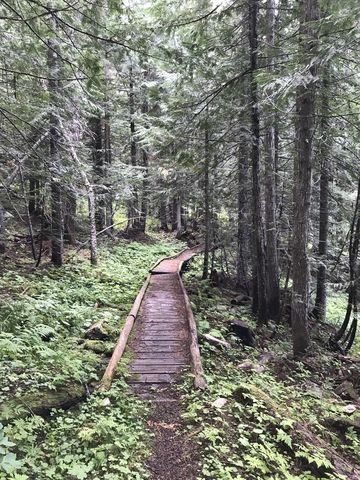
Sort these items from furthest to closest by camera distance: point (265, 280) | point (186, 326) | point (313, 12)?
point (265, 280) < point (186, 326) < point (313, 12)

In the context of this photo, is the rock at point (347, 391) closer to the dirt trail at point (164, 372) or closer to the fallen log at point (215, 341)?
the fallen log at point (215, 341)

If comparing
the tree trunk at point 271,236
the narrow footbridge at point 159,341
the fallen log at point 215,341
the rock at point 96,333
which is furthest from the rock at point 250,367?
the tree trunk at point 271,236

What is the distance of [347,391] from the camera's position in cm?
820

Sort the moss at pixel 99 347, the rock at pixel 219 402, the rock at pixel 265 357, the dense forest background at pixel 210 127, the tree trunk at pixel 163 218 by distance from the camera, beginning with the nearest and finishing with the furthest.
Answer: the rock at pixel 219 402, the dense forest background at pixel 210 127, the moss at pixel 99 347, the rock at pixel 265 357, the tree trunk at pixel 163 218

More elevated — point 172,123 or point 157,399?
point 172,123

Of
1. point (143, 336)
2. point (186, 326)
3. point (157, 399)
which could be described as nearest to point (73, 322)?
point (143, 336)

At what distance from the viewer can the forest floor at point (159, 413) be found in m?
4.22

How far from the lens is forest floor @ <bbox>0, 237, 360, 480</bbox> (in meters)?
4.22

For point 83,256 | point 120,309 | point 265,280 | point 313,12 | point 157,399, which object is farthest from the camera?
point 83,256

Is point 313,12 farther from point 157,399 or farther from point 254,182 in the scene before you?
point 157,399

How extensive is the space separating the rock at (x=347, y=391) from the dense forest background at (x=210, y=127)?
4.47ft

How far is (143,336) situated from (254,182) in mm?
5383

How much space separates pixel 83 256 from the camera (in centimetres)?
1627

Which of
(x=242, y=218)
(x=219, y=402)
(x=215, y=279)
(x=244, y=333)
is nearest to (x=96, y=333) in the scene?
(x=219, y=402)
